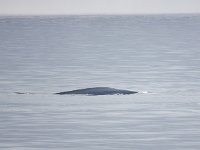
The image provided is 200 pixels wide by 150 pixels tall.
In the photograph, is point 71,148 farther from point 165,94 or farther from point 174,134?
point 165,94

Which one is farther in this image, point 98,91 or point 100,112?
point 98,91

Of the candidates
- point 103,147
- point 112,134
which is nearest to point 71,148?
point 103,147

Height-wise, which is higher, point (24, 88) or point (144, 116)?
point (24, 88)

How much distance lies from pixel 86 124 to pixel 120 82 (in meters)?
19.9

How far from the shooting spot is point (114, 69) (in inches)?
2832

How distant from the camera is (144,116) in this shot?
40.4 meters

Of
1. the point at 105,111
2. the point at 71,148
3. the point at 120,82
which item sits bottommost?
the point at 71,148

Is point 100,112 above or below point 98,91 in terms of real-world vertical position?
below

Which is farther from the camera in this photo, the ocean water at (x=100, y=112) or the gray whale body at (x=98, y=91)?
the gray whale body at (x=98, y=91)

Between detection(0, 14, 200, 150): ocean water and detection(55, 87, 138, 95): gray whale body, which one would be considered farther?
detection(55, 87, 138, 95): gray whale body

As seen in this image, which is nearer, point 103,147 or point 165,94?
point 103,147

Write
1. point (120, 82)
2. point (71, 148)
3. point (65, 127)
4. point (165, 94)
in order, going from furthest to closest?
point (120, 82)
point (165, 94)
point (65, 127)
point (71, 148)

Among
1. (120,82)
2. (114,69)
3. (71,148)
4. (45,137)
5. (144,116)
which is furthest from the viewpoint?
(114,69)

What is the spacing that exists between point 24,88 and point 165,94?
20.7 ft
